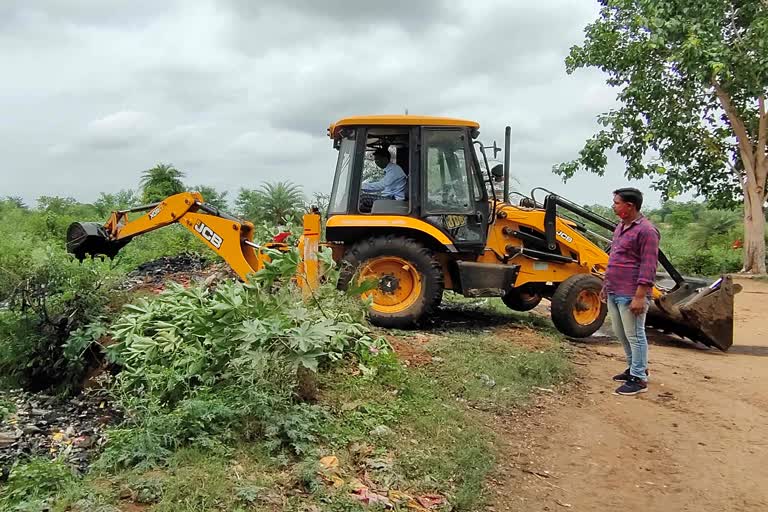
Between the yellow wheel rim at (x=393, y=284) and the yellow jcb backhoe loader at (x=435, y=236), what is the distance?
0.4 inches

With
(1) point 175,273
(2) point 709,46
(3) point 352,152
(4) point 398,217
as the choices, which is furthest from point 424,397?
(2) point 709,46

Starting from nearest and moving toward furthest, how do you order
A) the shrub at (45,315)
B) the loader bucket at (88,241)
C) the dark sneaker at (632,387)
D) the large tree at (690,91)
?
the dark sneaker at (632,387), the shrub at (45,315), the loader bucket at (88,241), the large tree at (690,91)

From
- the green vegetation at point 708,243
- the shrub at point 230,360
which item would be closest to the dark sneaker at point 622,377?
the shrub at point 230,360

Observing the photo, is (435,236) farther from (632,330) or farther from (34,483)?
(34,483)

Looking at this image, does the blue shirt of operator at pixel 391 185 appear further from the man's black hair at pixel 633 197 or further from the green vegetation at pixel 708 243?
the green vegetation at pixel 708 243

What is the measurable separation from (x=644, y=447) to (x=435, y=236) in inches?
132

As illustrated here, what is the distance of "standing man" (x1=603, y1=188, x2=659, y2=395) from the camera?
541 cm

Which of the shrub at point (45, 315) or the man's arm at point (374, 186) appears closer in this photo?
the shrub at point (45, 315)

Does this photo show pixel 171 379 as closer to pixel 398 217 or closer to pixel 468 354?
pixel 468 354

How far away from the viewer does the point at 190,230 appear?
7648mm

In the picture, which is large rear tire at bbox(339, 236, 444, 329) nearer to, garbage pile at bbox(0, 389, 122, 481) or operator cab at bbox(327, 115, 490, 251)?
operator cab at bbox(327, 115, 490, 251)

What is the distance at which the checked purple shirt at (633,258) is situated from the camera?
5387mm

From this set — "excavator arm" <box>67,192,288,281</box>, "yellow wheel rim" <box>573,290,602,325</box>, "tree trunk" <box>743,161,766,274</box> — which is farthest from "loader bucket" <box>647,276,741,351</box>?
"tree trunk" <box>743,161,766,274</box>

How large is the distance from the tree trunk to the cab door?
10.5 m
